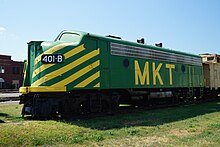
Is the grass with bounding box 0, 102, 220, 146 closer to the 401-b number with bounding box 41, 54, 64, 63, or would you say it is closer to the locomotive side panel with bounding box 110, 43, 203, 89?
the 401-b number with bounding box 41, 54, 64, 63

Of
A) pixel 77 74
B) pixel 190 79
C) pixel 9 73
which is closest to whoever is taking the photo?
pixel 77 74

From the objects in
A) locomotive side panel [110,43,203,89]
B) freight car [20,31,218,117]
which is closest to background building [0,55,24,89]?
locomotive side panel [110,43,203,89]

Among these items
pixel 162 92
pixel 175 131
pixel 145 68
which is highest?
pixel 145 68

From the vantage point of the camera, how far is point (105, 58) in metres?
11.8

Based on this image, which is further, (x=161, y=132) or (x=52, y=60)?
(x=52, y=60)

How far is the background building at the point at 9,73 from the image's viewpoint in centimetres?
5725

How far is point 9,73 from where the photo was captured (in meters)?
58.3

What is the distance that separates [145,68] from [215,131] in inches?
248

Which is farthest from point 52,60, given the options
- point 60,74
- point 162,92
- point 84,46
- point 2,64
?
point 2,64

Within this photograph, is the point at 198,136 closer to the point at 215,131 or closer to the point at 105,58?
the point at 215,131

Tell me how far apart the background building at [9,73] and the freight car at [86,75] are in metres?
49.0

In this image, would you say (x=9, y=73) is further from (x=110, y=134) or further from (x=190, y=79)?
(x=110, y=134)

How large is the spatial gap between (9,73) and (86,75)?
52.1 m

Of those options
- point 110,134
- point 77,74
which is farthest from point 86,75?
point 110,134
